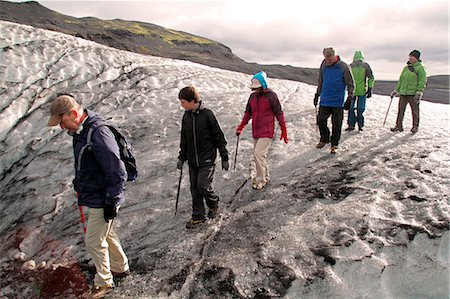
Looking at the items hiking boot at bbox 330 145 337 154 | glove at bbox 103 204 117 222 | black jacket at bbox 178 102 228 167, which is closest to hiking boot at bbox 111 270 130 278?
glove at bbox 103 204 117 222

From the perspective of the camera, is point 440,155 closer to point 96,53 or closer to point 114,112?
point 114,112

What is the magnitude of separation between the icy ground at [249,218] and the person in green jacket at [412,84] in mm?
677

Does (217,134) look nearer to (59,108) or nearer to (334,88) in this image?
(59,108)

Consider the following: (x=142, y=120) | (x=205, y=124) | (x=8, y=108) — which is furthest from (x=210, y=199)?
(x=8, y=108)

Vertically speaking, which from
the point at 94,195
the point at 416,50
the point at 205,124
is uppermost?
the point at 416,50

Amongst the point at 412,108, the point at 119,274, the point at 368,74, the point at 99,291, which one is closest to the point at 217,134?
the point at 119,274

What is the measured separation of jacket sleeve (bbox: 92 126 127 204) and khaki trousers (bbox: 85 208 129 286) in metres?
0.38

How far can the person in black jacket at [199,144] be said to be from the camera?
550 cm

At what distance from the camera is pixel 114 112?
12.1 meters

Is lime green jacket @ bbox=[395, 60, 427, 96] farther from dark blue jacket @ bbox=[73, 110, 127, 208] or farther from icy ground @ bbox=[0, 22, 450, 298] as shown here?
dark blue jacket @ bbox=[73, 110, 127, 208]

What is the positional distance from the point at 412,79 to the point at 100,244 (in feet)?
30.6

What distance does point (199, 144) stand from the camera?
5.68 m

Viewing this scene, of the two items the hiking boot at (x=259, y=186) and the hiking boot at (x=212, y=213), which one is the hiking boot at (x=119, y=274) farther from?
the hiking boot at (x=259, y=186)

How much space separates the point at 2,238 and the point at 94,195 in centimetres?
367
